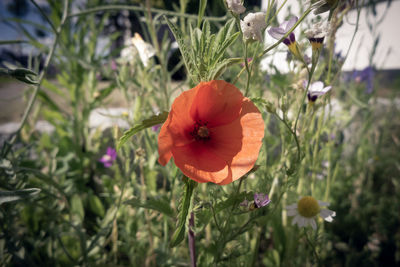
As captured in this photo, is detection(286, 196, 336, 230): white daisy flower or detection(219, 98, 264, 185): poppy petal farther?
detection(286, 196, 336, 230): white daisy flower

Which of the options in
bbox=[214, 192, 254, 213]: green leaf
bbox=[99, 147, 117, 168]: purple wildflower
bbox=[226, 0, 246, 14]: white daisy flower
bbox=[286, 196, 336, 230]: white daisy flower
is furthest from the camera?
bbox=[99, 147, 117, 168]: purple wildflower

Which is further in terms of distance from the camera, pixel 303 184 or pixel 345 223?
pixel 345 223

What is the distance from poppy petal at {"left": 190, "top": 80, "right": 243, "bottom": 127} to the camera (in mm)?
337

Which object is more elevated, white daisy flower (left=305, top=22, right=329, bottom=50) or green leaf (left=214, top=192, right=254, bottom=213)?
white daisy flower (left=305, top=22, right=329, bottom=50)

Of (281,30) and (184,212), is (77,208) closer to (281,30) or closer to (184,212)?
(184,212)

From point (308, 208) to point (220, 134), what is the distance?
323 millimetres

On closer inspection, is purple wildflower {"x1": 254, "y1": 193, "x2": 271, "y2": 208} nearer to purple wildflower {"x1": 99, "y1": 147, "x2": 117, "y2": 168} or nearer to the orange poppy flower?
the orange poppy flower

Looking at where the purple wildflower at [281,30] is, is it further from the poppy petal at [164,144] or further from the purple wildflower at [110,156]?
the purple wildflower at [110,156]

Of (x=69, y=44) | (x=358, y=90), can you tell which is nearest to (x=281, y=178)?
(x=358, y=90)

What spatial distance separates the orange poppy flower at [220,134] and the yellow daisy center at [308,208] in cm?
32

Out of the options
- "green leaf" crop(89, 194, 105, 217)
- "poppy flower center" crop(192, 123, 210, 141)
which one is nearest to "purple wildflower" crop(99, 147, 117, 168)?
"green leaf" crop(89, 194, 105, 217)

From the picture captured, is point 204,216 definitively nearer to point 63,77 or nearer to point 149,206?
point 149,206

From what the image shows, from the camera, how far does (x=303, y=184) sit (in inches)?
32.7

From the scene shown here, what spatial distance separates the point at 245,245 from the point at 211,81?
47cm
